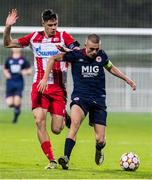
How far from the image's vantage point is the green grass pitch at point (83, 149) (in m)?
11.7

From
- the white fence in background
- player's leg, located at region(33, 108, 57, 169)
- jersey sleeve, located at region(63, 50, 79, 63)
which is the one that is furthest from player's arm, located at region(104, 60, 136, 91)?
the white fence in background

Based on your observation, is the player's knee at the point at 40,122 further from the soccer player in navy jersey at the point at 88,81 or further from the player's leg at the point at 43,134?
the soccer player in navy jersey at the point at 88,81

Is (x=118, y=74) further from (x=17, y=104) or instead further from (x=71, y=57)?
(x=17, y=104)

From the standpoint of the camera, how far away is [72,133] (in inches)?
480

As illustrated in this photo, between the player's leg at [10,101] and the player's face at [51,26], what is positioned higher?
the player's face at [51,26]

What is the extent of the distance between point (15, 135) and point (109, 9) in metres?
4.00

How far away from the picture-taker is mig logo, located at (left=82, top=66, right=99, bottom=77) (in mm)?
12391

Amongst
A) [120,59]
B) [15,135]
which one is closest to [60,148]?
[15,135]

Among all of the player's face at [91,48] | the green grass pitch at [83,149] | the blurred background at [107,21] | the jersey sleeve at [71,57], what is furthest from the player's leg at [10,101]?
the player's face at [91,48]

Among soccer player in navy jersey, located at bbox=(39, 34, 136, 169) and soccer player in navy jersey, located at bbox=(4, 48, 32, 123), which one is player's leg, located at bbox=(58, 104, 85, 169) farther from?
soccer player in navy jersey, located at bbox=(4, 48, 32, 123)

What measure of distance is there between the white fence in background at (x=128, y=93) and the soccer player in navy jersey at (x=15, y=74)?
59.0 inches

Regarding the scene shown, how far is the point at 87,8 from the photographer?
857 inches

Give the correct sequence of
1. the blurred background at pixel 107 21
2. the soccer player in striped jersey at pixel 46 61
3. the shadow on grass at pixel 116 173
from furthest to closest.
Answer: the blurred background at pixel 107 21 → the soccer player in striped jersey at pixel 46 61 → the shadow on grass at pixel 116 173

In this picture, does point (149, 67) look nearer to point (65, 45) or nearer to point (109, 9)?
point (109, 9)
